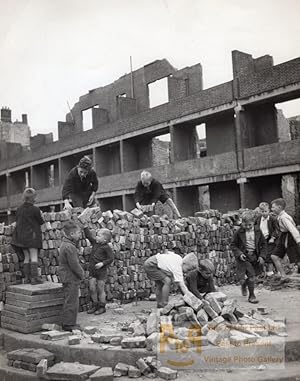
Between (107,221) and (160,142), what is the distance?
19.6 meters

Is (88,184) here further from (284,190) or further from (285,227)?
(284,190)

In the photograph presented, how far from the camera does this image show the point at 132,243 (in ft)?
29.1

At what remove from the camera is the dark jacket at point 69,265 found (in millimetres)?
6184

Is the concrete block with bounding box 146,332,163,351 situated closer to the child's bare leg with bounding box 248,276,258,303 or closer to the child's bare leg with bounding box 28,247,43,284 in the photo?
the child's bare leg with bounding box 28,247,43,284

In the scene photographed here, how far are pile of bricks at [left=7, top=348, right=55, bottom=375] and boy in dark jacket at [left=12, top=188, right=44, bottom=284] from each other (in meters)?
1.66

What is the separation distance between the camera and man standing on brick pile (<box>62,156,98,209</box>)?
8219 millimetres

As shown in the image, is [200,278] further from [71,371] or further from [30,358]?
[30,358]

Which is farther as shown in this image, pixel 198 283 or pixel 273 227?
pixel 273 227

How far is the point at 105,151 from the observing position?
27.1 metres

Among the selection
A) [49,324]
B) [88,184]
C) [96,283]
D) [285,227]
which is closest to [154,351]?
[49,324]

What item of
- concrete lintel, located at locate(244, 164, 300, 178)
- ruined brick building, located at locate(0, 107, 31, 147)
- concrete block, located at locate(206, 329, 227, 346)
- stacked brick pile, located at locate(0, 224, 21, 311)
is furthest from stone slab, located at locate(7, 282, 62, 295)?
ruined brick building, located at locate(0, 107, 31, 147)

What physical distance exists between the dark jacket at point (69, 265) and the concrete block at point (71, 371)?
1.42 m

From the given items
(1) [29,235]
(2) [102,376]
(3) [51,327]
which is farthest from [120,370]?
(1) [29,235]

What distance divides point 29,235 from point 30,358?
2363 millimetres
